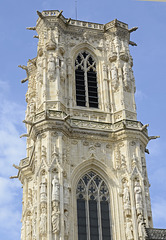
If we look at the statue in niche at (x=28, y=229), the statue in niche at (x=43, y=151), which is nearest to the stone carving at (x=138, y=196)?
the statue in niche at (x=43, y=151)

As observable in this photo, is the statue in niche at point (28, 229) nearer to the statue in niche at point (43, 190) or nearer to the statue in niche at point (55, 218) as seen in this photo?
the statue in niche at point (43, 190)

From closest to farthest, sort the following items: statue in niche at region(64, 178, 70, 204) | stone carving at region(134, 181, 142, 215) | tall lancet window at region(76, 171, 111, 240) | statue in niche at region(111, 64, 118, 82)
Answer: statue in niche at region(64, 178, 70, 204), tall lancet window at region(76, 171, 111, 240), stone carving at region(134, 181, 142, 215), statue in niche at region(111, 64, 118, 82)

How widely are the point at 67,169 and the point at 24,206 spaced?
4801mm

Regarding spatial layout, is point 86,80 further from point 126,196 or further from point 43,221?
point 43,221

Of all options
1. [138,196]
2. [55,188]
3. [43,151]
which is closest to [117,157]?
[138,196]

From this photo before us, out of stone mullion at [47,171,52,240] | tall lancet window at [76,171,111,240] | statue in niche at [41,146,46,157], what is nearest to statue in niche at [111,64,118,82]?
tall lancet window at [76,171,111,240]

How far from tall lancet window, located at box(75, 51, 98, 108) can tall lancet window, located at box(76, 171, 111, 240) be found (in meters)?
5.00

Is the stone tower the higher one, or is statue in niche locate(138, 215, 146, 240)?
the stone tower

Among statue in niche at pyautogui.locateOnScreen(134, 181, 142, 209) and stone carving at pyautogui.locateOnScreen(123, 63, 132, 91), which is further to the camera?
stone carving at pyautogui.locateOnScreen(123, 63, 132, 91)

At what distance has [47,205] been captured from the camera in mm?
21141

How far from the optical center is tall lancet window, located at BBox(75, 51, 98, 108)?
2711 centimetres

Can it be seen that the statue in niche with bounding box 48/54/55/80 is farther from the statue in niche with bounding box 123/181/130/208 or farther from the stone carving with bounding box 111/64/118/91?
the statue in niche with bounding box 123/181/130/208

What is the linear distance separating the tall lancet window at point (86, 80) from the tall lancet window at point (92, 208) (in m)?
5.00

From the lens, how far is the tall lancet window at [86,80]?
88.9ft
